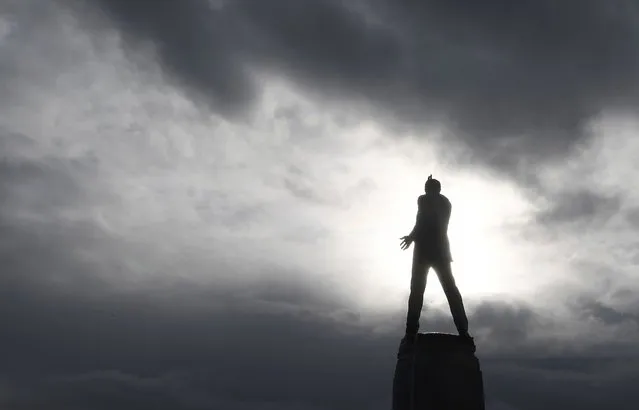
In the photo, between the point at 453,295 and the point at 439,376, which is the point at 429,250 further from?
the point at 439,376

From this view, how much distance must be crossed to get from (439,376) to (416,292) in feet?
9.29

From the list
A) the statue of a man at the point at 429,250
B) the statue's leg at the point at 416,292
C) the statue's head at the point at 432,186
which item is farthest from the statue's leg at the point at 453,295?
the statue's head at the point at 432,186

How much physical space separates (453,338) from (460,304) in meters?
1.15

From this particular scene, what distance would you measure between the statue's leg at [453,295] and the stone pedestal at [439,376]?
1.61ft

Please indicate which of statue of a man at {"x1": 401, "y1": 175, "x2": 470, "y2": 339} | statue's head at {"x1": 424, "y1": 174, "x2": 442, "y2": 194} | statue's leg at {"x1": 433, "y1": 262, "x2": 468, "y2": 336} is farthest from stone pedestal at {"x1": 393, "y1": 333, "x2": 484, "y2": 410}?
statue's head at {"x1": 424, "y1": 174, "x2": 442, "y2": 194}

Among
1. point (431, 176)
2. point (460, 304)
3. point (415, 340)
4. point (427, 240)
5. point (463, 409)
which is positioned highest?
point (431, 176)

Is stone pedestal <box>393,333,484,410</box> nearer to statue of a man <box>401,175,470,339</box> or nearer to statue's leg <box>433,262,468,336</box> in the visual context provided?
statue's leg <box>433,262,468,336</box>

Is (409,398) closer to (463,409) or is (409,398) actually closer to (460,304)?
(463,409)

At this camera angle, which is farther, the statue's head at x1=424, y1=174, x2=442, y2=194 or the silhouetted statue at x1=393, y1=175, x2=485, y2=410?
the statue's head at x1=424, y1=174, x2=442, y2=194

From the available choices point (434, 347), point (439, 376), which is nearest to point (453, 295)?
point (434, 347)

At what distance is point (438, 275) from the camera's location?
21.1 metres

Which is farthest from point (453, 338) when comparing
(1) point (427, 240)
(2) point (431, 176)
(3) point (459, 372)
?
(2) point (431, 176)

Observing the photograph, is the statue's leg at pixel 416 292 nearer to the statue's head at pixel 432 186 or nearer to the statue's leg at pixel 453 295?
the statue's leg at pixel 453 295

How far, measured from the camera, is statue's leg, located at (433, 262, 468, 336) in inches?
806
